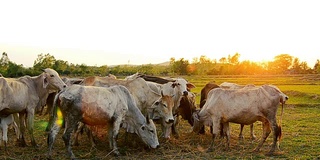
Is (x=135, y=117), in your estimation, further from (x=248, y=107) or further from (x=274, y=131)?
(x=274, y=131)

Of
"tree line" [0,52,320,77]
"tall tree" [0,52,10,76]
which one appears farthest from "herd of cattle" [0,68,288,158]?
"tall tree" [0,52,10,76]

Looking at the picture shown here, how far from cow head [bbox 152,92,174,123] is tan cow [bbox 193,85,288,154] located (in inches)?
41.0

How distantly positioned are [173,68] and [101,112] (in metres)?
57.6

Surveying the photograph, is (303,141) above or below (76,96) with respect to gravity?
below

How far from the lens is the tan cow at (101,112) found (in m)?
7.33

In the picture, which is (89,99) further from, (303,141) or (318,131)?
(318,131)

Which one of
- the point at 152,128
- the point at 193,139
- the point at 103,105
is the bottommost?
the point at 193,139

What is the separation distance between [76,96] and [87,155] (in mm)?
1522

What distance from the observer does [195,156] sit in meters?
8.11

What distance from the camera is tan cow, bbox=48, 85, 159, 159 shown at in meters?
7.33

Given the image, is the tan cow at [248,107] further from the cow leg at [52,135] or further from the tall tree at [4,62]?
the tall tree at [4,62]

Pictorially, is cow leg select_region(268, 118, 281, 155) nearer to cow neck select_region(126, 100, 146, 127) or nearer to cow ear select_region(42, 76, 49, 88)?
cow neck select_region(126, 100, 146, 127)

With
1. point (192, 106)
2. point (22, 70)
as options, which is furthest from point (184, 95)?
point (22, 70)

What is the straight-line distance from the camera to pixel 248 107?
8.39 m
